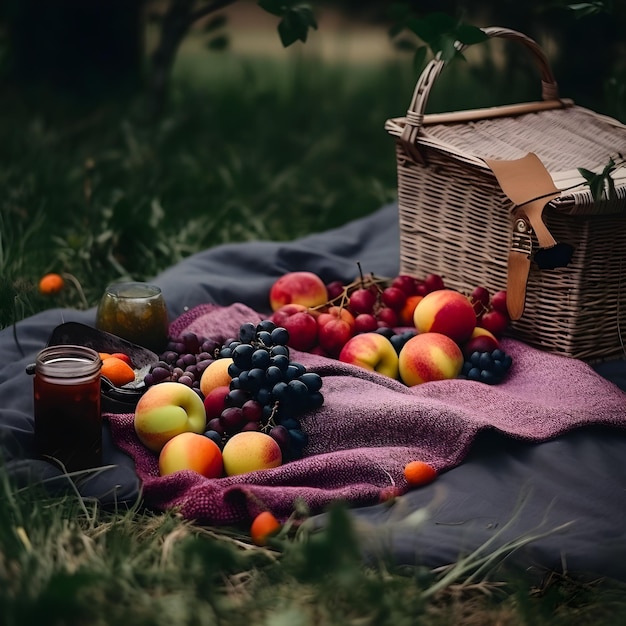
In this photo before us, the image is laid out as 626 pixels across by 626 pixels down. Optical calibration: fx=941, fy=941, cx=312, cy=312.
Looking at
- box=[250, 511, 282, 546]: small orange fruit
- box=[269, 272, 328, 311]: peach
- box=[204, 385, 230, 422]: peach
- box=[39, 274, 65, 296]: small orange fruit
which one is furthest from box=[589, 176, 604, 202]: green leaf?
box=[39, 274, 65, 296]: small orange fruit

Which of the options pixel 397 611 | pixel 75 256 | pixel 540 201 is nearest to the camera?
pixel 397 611

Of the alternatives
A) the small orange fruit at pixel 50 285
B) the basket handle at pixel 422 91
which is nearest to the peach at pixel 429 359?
the basket handle at pixel 422 91

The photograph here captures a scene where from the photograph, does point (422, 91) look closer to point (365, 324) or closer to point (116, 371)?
point (365, 324)

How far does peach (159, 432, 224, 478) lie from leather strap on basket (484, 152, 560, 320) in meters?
1.03

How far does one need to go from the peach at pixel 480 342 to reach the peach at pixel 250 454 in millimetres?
753

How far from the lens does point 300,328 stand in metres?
2.68

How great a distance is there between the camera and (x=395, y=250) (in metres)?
3.52

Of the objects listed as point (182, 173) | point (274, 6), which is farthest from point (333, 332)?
point (182, 173)

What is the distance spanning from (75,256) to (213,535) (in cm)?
180

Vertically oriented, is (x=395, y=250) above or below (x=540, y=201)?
below

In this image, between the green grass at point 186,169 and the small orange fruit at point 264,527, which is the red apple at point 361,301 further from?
the small orange fruit at point 264,527

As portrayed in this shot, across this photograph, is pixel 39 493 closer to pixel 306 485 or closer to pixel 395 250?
pixel 306 485

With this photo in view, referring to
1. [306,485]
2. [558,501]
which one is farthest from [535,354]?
[306,485]

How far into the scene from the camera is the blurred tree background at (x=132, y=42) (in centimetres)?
505
